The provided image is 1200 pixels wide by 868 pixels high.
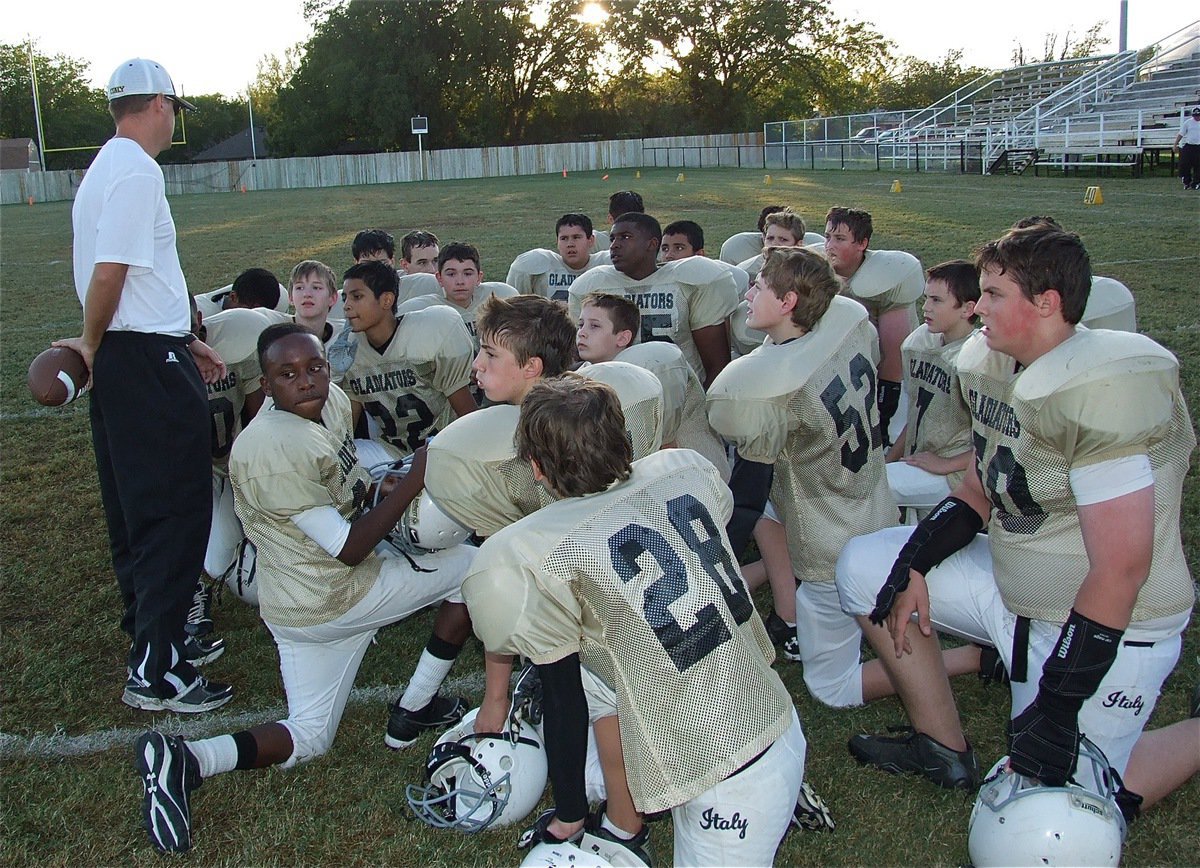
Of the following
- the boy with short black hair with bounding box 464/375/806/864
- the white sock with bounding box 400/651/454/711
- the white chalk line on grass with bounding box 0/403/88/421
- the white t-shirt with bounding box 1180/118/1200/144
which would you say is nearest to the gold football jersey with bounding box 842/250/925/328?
the white sock with bounding box 400/651/454/711

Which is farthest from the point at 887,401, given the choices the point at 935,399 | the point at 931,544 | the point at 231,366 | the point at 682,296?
the point at 231,366

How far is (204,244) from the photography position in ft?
57.7

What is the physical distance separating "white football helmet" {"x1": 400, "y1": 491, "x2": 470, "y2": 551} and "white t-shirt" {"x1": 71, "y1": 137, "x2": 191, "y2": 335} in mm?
1020

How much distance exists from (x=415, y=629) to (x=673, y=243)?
9.52 ft

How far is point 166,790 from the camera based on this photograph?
2.74 m

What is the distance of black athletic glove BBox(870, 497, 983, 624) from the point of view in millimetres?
2830

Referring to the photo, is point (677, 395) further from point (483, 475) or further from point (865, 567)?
point (483, 475)

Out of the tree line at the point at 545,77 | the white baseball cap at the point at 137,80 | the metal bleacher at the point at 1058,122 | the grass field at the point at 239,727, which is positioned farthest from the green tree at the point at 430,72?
the white baseball cap at the point at 137,80

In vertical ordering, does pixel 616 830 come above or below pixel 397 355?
below

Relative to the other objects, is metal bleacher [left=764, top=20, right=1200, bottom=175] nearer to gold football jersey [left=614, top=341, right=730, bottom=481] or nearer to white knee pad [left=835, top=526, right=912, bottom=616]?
gold football jersey [left=614, top=341, right=730, bottom=481]

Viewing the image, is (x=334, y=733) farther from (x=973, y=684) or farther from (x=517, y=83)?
(x=517, y=83)

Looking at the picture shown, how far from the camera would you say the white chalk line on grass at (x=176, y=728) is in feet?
10.8

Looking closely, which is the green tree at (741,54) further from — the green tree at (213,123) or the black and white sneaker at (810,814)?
the black and white sneaker at (810,814)

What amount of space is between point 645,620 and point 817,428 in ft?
4.23
